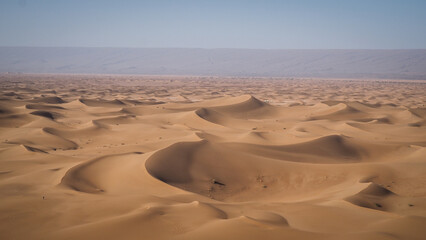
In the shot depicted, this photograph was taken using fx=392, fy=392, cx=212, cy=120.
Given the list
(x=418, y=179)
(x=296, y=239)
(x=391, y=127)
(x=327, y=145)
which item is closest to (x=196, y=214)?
(x=296, y=239)

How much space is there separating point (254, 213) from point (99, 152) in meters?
7.68

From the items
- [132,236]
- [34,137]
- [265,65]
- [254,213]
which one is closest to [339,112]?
[34,137]

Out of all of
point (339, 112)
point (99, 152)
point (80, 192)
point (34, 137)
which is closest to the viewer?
point (80, 192)

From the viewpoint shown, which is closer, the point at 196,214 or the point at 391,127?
the point at 196,214

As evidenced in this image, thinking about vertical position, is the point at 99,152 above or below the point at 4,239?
below

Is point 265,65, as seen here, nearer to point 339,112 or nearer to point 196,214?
point 339,112

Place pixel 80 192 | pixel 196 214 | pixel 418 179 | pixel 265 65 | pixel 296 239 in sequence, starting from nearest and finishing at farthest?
pixel 296 239, pixel 196 214, pixel 80 192, pixel 418 179, pixel 265 65

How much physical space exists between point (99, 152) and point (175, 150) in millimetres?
3235

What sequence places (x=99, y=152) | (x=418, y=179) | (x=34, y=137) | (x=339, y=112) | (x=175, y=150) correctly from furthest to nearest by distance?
(x=339, y=112), (x=34, y=137), (x=99, y=152), (x=175, y=150), (x=418, y=179)

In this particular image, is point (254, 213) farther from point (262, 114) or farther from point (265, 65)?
point (265, 65)

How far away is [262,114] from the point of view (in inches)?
944

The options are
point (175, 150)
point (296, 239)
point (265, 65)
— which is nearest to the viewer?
point (296, 239)

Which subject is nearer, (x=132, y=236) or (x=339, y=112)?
(x=132, y=236)

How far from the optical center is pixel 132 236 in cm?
491
